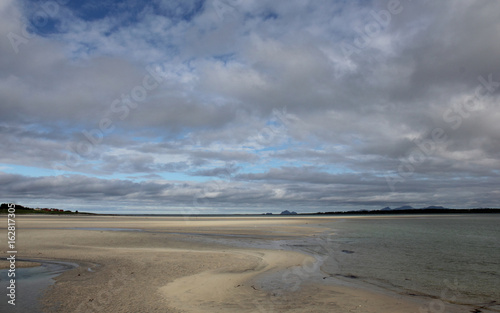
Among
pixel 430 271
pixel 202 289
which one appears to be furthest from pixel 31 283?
pixel 430 271

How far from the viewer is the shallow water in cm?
1055

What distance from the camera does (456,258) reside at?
76.8 ft

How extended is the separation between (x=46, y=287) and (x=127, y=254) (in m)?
9.10

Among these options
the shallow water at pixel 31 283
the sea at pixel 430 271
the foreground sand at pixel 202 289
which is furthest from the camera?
the sea at pixel 430 271

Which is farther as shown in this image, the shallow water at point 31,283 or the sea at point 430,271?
the sea at point 430,271

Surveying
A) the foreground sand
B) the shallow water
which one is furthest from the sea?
the shallow water

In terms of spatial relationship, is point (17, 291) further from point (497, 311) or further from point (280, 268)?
point (497, 311)

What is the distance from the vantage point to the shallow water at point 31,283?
10.5 m

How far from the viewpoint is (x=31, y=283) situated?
535 inches

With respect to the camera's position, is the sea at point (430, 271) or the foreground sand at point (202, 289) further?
the sea at point (430, 271)

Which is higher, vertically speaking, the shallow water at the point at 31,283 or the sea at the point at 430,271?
the shallow water at the point at 31,283

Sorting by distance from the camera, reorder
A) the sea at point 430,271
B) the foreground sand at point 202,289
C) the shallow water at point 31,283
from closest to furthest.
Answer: the shallow water at point 31,283 → the foreground sand at point 202,289 → the sea at point 430,271

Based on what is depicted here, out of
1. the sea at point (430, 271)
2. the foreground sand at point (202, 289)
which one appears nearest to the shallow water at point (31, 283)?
the foreground sand at point (202, 289)

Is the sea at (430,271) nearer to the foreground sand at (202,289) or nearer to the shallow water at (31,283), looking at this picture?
the foreground sand at (202,289)
